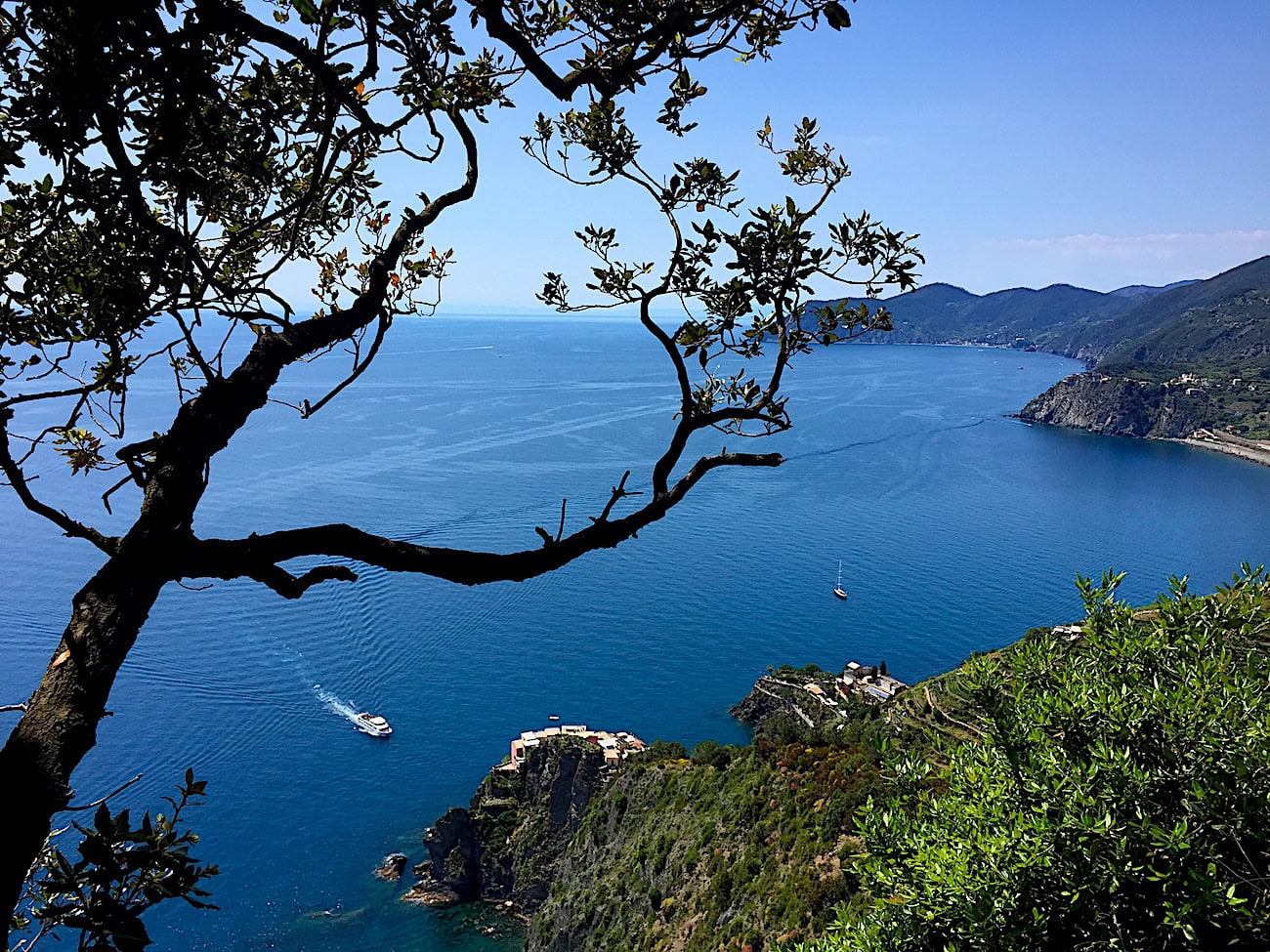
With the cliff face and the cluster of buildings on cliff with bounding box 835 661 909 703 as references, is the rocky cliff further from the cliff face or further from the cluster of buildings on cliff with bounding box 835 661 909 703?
the cliff face

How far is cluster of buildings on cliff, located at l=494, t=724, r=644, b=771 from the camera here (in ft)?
99.8

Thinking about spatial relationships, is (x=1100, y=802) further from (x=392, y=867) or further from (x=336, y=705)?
(x=336, y=705)

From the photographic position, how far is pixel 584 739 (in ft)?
102

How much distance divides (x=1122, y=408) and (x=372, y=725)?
333ft

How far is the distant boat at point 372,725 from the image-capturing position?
110 ft

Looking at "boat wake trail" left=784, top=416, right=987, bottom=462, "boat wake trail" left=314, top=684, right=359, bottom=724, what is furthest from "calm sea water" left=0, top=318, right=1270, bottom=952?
"boat wake trail" left=784, top=416, right=987, bottom=462

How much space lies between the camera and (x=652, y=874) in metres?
21.4

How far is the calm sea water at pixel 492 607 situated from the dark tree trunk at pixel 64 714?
2790 centimetres

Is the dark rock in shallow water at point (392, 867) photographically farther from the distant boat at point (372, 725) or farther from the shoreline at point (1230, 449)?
the shoreline at point (1230, 449)

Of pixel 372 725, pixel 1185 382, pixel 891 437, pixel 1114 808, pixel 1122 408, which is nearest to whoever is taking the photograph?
pixel 1114 808

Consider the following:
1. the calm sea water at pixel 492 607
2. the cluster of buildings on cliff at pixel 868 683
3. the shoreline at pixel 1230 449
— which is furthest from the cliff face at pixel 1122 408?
the cluster of buildings on cliff at pixel 868 683

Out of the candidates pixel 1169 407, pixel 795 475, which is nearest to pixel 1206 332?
pixel 1169 407

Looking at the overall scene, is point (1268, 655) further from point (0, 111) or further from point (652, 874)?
point (652, 874)

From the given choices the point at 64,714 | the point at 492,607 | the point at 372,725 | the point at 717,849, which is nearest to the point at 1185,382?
the point at 492,607
